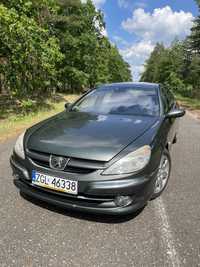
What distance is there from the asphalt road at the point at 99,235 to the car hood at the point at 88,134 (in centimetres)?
79

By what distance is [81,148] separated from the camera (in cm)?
286

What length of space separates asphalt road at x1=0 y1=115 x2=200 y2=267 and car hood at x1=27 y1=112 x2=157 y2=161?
79 centimetres

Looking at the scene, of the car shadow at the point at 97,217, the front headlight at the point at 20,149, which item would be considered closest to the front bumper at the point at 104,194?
the front headlight at the point at 20,149

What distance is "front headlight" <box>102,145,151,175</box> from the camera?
270 centimetres

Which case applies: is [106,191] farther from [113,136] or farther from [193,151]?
[193,151]

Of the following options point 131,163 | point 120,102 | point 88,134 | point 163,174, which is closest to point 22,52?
point 120,102

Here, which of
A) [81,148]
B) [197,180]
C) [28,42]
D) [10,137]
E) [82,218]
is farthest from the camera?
[28,42]

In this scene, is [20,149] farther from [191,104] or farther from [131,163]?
[191,104]

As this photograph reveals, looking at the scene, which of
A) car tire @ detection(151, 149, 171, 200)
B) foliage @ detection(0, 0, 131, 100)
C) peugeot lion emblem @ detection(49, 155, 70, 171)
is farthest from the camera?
foliage @ detection(0, 0, 131, 100)

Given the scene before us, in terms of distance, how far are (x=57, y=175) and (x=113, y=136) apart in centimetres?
79

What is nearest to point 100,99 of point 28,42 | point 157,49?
point 28,42

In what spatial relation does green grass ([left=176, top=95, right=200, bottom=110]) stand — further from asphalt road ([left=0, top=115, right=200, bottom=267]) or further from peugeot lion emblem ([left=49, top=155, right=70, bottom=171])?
peugeot lion emblem ([left=49, top=155, right=70, bottom=171])

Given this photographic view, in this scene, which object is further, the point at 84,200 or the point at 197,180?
the point at 197,180

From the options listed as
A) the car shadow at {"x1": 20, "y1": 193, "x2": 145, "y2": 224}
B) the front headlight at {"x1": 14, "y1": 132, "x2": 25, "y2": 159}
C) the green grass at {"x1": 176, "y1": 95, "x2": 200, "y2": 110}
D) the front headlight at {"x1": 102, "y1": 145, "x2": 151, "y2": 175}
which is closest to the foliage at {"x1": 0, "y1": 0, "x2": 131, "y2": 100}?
the front headlight at {"x1": 14, "y1": 132, "x2": 25, "y2": 159}
